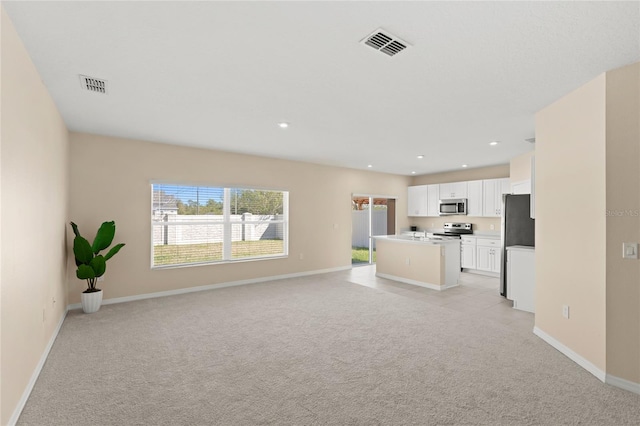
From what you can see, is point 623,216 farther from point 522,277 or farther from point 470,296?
point 470,296

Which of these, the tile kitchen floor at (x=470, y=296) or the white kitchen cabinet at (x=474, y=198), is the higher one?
the white kitchen cabinet at (x=474, y=198)

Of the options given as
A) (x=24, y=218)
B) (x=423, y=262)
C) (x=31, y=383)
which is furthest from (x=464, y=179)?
(x=31, y=383)

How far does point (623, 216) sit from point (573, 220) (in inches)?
17.8

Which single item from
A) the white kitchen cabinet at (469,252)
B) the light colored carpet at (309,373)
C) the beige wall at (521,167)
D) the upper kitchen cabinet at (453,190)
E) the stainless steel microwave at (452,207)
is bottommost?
the light colored carpet at (309,373)

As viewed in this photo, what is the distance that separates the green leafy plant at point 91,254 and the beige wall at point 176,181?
49 cm

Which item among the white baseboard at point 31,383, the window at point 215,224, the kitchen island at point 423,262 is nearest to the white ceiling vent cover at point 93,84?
the window at point 215,224

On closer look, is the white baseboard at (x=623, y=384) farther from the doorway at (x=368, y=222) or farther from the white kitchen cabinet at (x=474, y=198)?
the doorway at (x=368, y=222)

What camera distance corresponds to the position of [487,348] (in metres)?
3.20

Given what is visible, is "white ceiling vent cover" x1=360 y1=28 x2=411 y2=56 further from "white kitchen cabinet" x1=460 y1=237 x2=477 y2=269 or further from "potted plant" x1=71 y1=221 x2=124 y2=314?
"white kitchen cabinet" x1=460 y1=237 x2=477 y2=269

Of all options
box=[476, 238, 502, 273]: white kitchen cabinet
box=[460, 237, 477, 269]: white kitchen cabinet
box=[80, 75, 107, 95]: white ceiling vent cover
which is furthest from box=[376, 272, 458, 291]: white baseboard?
box=[80, 75, 107, 95]: white ceiling vent cover

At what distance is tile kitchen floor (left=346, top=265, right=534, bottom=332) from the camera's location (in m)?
4.22

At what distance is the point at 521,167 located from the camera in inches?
240

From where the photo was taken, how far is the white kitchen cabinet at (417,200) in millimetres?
8852

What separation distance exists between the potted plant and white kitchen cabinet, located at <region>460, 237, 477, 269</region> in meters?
7.10
